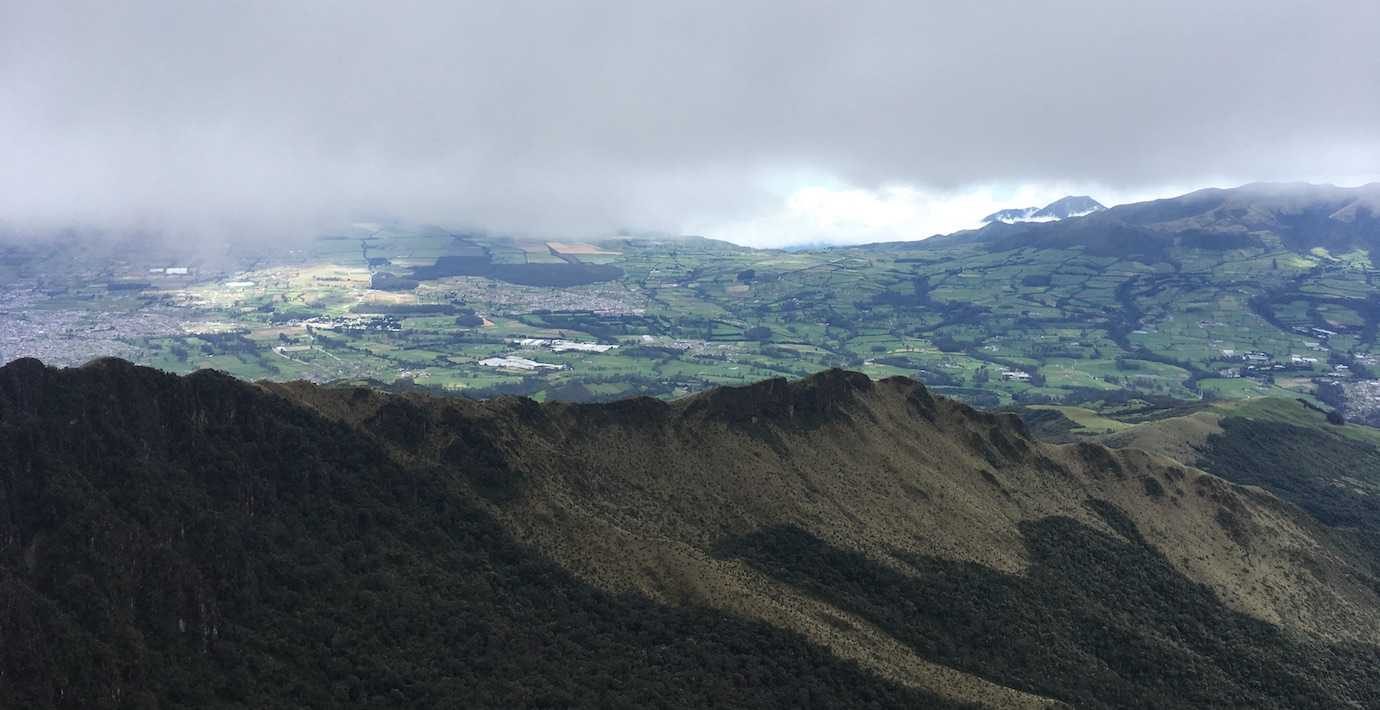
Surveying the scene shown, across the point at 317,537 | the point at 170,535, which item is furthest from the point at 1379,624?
the point at 170,535

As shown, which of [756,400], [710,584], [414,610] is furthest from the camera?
[756,400]

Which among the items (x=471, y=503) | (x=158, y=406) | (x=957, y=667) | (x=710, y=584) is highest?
(x=158, y=406)

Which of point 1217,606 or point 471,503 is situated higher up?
point 471,503

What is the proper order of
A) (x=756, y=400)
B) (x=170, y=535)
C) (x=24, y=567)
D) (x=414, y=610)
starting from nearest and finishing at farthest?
(x=24, y=567) → (x=170, y=535) → (x=414, y=610) → (x=756, y=400)

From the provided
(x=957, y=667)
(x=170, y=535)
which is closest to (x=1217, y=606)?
(x=957, y=667)

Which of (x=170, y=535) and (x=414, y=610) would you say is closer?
(x=170, y=535)

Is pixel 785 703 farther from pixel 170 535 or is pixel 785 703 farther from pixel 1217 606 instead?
pixel 1217 606
